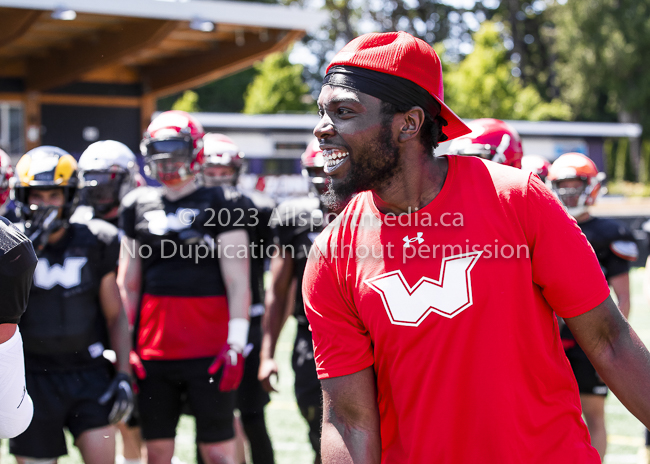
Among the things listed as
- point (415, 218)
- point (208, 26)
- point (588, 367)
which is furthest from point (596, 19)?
point (415, 218)

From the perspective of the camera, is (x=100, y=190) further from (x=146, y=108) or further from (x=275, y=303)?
(x=146, y=108)

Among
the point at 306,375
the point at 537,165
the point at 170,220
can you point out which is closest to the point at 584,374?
the point at 537,165

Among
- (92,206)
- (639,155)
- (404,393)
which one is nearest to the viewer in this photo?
(404,393)

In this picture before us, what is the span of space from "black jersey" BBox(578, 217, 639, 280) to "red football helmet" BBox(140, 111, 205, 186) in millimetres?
2830

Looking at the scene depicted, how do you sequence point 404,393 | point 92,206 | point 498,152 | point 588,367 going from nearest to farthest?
1. point 404,393
2. point 498,152
3. point 588,367
4. point 92,206

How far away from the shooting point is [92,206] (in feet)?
18.0

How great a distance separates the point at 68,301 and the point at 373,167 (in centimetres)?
247

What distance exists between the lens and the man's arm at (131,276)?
177 inches

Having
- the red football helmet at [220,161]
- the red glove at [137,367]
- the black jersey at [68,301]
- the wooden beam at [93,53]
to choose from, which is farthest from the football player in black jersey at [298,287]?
the wooden beam at [93,53]

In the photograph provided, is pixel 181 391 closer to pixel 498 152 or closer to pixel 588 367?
pixel 498 152

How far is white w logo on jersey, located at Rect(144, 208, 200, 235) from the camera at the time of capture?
4328 mm

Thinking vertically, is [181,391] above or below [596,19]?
below

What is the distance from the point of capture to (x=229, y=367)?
13.8 ft

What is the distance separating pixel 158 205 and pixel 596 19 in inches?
1874
